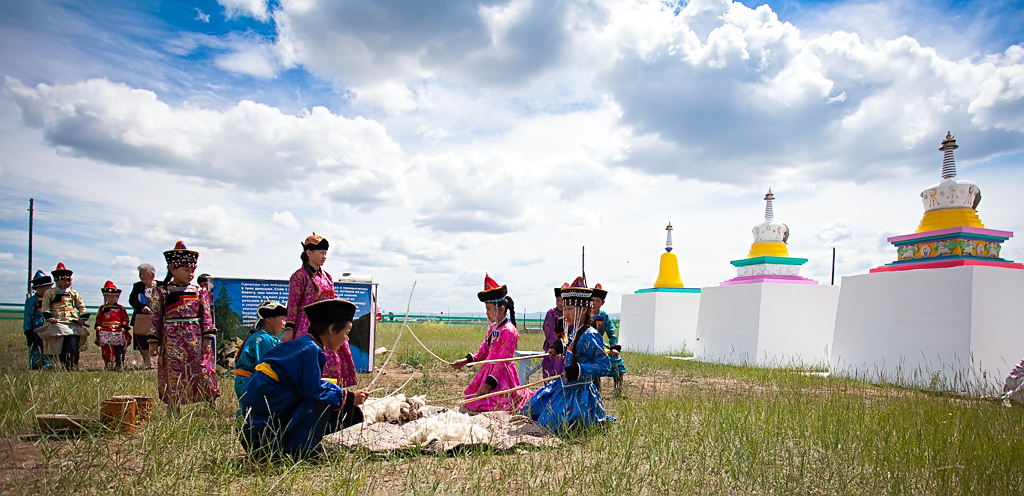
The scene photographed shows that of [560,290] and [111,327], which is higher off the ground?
[560,290]

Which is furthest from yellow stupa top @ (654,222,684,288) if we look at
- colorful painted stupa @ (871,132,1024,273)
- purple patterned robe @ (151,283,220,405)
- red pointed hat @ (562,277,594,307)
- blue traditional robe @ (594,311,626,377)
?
purple patterned robe @ (151,283,220,405)

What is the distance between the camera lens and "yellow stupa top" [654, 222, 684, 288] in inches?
710

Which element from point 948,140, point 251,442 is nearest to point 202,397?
point 251,442

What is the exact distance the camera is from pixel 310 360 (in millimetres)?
3607

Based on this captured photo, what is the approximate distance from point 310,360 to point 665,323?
15194 millimetres

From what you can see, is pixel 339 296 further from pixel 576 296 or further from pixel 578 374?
pixel 578 374

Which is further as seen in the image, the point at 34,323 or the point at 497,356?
the point at 34,323

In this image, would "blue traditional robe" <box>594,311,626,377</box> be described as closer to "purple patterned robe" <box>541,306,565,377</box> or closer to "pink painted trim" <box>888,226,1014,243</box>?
"purple patterned robe" <box>541,306,565,377</box>

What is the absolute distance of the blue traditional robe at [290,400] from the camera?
3.62 meters

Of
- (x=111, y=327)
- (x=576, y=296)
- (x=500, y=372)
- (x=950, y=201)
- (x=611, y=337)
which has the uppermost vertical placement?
(x=950, y=201)

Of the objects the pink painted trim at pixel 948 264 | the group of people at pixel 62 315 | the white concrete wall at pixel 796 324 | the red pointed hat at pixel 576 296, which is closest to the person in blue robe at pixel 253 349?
the red pointed hat at pixel 576 296

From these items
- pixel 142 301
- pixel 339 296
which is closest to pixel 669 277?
pixel 339 296

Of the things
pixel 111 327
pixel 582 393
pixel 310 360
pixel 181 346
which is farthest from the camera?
pixel 111 327

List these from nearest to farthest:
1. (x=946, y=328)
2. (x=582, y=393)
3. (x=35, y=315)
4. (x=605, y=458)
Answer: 1. (x=605, y=458)
2. (x=582, y=393)
3. (x=946, y=328)
4. (x=35, y=315)
